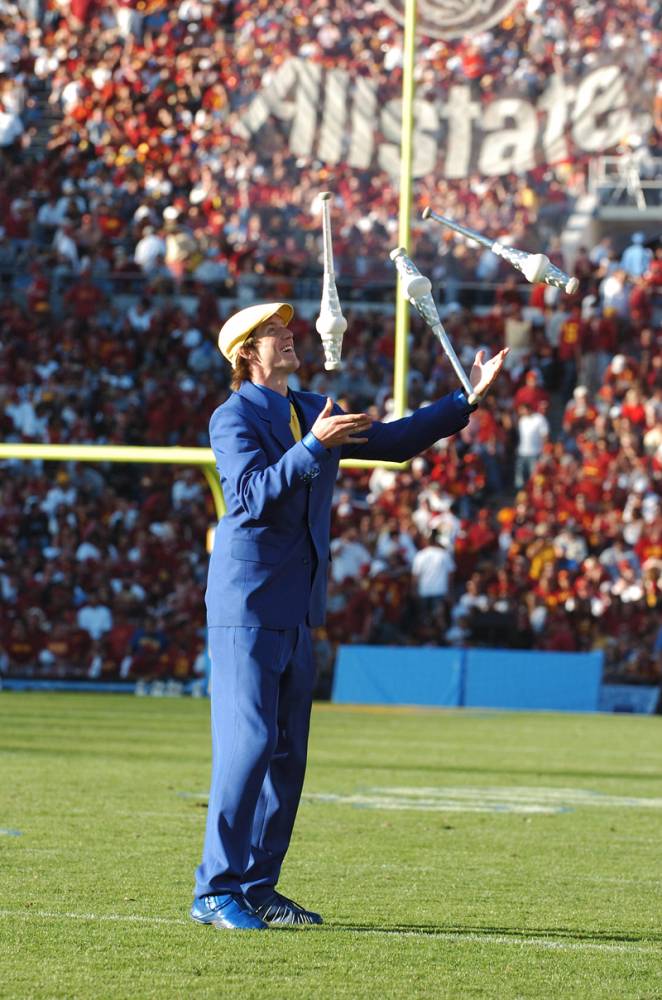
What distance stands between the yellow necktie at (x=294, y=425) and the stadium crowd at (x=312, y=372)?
468 inches

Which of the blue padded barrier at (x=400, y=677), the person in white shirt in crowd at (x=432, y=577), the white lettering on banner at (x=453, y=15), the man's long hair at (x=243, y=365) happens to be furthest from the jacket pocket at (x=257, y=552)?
the white lettering on banner at (x=453, y=15)

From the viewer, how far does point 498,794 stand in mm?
9078

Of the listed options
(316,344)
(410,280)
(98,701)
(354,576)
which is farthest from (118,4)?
(410,280)

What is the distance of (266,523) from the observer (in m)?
4.68

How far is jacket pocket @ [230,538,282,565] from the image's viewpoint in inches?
184

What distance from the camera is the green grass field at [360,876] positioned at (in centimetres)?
400

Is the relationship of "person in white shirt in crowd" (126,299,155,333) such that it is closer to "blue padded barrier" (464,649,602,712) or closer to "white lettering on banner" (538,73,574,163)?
"white lettering on banner" (538,73,574,163)

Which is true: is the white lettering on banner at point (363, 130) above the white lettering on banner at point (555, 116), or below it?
below

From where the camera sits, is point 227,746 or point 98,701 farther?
point 98,701

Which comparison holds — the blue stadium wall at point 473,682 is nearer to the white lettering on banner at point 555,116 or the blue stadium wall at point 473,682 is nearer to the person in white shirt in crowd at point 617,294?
the person in white shirt in crowd at point 617,294

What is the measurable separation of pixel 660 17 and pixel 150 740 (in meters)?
12.3

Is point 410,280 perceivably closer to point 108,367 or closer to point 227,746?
point 227,746

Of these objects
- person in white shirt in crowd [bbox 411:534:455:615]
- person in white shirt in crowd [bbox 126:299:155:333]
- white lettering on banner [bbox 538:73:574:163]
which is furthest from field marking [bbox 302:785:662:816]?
white lettering on banner [bbox 538:73:574:163]

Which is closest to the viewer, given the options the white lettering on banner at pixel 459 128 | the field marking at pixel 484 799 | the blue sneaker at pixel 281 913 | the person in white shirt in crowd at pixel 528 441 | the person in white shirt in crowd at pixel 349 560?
the blue sneaker at pixel 281 913
